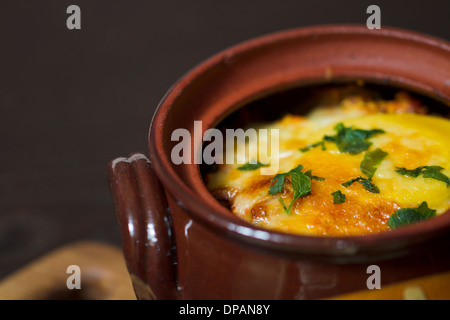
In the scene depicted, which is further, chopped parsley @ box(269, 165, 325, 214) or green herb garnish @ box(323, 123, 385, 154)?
green herb garnish @ box(323, 123, 385, 154)

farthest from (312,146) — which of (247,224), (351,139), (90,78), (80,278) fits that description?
(90,78)

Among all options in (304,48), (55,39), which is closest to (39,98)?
(55,39)

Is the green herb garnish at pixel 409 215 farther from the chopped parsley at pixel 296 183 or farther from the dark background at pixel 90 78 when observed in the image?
the dark background at pixel 90 78

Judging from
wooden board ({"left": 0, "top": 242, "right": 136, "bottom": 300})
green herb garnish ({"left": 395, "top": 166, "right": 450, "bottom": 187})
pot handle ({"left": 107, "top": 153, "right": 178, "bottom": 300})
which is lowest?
wooden board ({"left": 0, "top": 242, "right": 136, "bottom": 300})

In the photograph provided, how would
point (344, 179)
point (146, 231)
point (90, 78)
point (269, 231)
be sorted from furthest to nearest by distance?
point (90, 78)
point (344, 179)
point (146, 231)
point (269, 231)

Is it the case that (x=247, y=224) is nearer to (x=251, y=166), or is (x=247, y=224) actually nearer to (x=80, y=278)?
(x=251, y=166)

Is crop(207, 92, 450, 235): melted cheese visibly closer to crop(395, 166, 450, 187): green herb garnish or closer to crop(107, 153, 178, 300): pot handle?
crop(395, 166, 450, 187): green herb garnish

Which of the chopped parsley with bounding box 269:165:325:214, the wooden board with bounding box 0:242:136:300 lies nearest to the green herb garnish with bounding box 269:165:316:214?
the chopped parsley with bounding box 269:165:325:214
